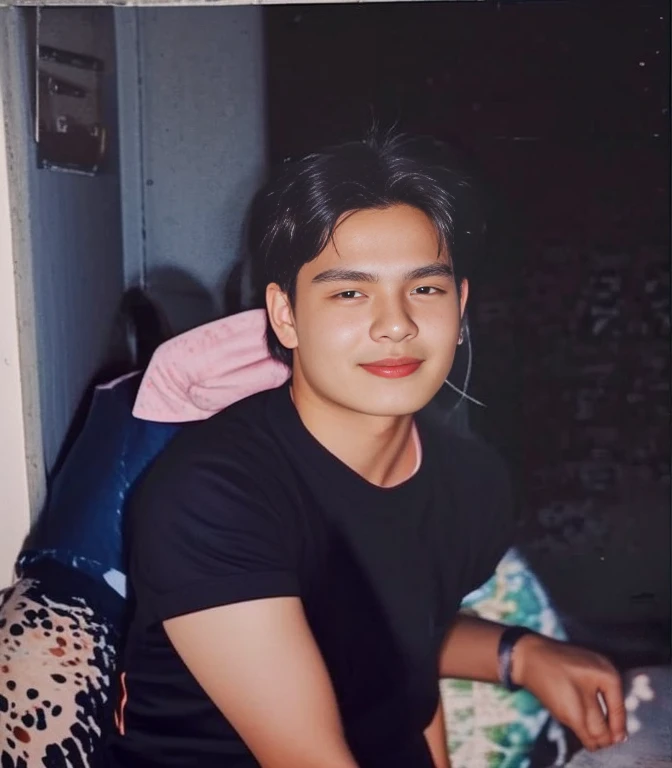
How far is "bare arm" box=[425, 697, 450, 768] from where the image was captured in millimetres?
1224

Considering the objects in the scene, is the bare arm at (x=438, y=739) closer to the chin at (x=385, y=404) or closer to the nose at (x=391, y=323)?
the chin at (x=385, y=404)

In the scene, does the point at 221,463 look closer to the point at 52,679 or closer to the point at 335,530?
the point at 335,530

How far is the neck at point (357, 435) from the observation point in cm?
111

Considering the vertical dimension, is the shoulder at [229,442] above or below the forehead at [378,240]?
below

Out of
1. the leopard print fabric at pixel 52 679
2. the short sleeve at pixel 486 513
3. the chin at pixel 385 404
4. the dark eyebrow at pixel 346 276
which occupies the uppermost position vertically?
the dark eyebrow at pixel 346 276

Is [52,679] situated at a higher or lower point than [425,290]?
lower

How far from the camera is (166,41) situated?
1146 mm

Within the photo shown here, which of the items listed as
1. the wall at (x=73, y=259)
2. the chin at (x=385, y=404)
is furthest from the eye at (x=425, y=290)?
the wall at (x=73, y=259)

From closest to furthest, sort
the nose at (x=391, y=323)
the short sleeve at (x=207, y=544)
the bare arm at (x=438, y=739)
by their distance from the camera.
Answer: the short sleeve at (x=207, y=544) → the nose at (x=391, y=323) → the bare arm at (x=438, y=739)

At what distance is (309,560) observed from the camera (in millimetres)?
1060

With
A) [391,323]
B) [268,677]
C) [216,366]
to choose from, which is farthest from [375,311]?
[268,677]

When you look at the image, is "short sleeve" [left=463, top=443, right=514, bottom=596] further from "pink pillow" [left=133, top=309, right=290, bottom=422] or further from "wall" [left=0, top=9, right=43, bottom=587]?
"wall" [left=0, top=9, right=43, bottom=587]

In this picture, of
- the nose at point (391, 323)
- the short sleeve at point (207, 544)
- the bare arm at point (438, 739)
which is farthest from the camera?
the bare arm at point (438, 739)

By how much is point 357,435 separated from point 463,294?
254 mm
